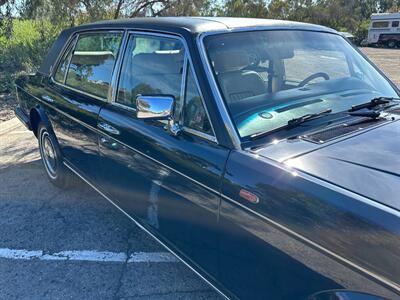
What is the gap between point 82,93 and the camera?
329 centimetres

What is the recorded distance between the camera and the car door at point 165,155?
81.7 inches

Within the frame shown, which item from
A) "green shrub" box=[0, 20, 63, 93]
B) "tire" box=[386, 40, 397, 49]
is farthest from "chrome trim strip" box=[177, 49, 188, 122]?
"tire" box=[386, 40, 397, 49]

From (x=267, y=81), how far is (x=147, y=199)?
3.70 feet

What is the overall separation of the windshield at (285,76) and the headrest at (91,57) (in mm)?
1133

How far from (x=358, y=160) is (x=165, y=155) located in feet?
3.61

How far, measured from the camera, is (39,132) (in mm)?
4238

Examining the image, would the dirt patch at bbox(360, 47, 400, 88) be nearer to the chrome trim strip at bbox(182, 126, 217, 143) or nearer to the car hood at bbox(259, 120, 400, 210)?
the car hood at bbox(259, 120, 400, 210)

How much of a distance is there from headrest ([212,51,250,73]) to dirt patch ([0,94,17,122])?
590 centimetres

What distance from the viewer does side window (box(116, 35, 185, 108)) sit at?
2.43 meters

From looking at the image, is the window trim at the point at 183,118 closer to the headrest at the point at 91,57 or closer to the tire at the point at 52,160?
the headrest at the point at 91,57


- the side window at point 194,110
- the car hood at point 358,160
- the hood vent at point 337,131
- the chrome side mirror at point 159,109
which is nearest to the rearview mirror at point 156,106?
the chrome side mirror at point 159,109

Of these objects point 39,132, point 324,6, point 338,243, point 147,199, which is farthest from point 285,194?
point 324,6

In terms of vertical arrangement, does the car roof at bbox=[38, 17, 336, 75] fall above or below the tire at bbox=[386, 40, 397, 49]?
above

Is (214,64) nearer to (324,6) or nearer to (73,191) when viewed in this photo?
(73,191)
